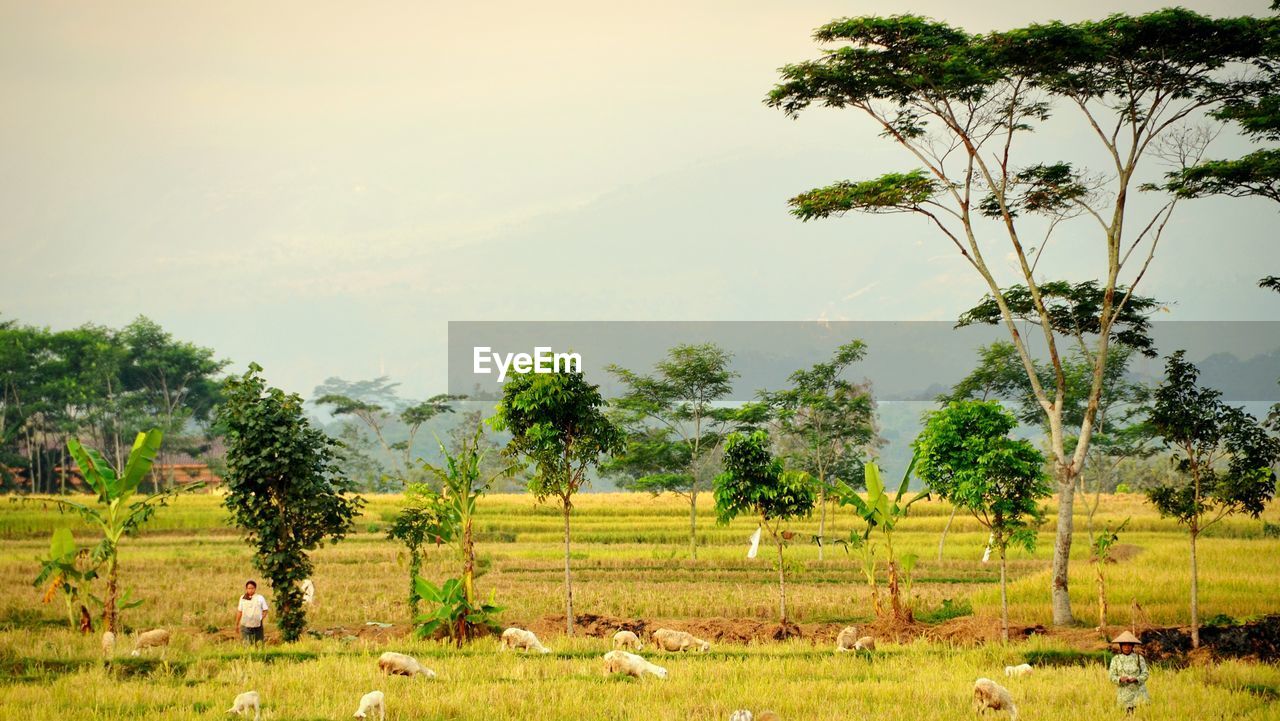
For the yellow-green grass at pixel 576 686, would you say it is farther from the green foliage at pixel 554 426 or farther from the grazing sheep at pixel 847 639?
the green foliage at pixel 554 426

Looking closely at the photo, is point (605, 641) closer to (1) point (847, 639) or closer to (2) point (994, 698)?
(1) point (847, 639)

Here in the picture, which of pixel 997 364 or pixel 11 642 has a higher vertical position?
pixel 997 364

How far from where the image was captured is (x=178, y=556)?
3388cm

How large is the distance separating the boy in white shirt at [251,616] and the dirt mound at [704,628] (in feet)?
17.4

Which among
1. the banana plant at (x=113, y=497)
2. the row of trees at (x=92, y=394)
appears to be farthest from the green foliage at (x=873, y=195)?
the row of trees at (x=92, y=394)

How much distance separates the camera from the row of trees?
7519 cm

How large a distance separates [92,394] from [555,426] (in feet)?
231

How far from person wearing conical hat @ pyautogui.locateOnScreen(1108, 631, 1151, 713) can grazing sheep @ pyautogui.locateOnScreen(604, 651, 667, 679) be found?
20.4 ft

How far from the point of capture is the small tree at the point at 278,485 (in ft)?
63.3

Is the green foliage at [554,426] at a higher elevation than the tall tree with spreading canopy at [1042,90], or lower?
lower

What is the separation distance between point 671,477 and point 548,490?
19.6m

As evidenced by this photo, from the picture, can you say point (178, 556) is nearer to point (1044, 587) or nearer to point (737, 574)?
point (737, 574)

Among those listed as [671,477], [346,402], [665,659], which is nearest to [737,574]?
[671,477]

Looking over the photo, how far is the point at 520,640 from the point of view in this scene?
1838cm
